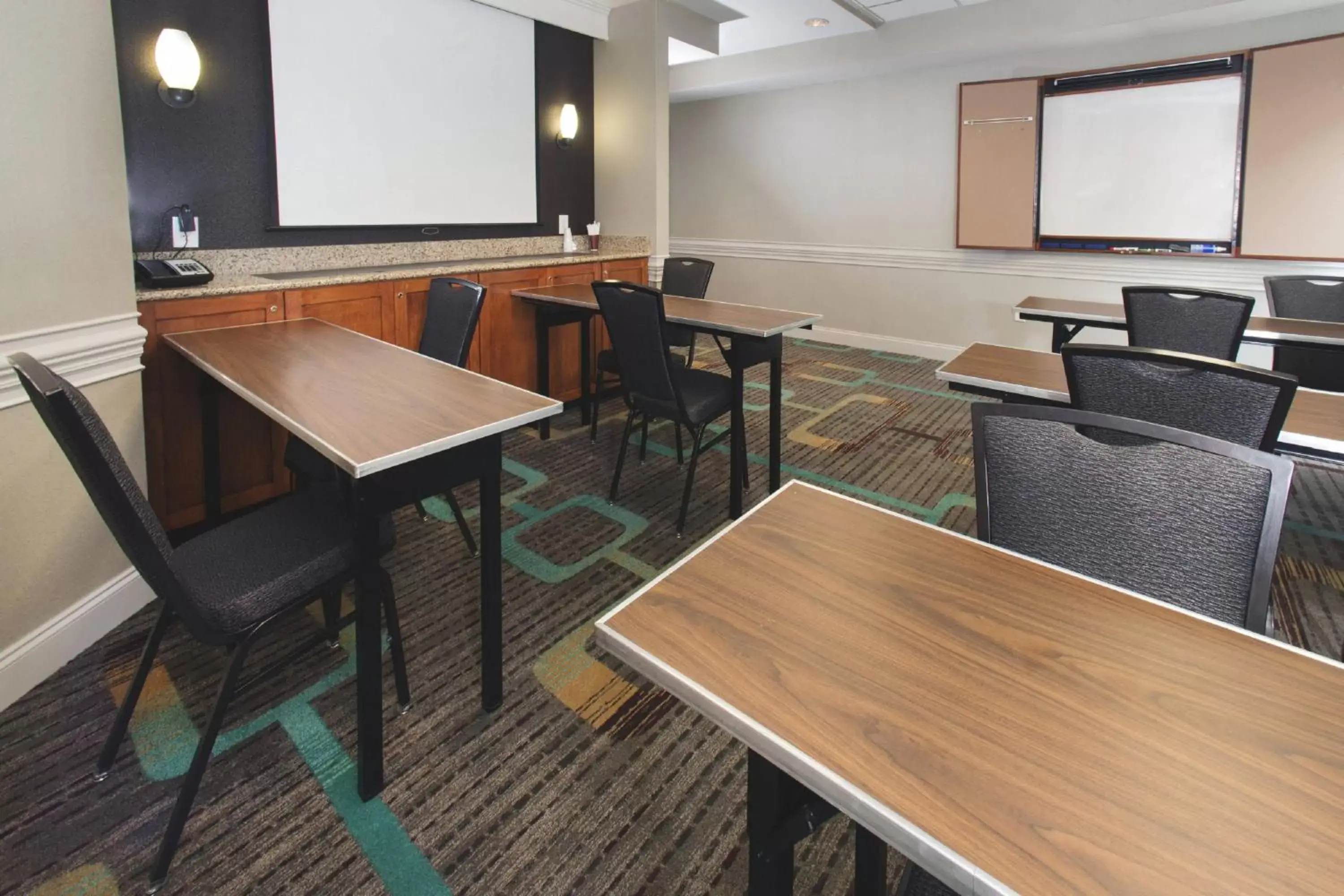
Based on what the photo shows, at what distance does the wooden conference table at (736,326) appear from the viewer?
116 inches

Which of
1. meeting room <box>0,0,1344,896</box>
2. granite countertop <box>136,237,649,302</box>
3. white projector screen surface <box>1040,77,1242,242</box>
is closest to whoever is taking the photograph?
meeting room <box>0,0,1344,896</box>

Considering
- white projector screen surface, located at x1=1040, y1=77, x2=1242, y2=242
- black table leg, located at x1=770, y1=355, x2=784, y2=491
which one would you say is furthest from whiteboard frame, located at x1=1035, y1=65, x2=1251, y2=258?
black table leg, located at x1=770, y1=355, x2=784, y2=491

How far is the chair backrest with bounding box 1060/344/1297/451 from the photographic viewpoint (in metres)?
1.38

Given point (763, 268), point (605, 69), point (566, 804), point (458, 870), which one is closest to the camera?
point (458, 870)

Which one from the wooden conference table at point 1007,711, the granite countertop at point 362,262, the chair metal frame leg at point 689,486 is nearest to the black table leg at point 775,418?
the chair metal frame leg at point 689,486

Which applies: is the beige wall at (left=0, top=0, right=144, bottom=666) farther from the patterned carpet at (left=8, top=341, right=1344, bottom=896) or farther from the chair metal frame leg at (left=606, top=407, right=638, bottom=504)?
the chair metal frame leg at (left=606, top=407, right=638, bottom=504)

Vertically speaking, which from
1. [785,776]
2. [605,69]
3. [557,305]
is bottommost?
[785,776]

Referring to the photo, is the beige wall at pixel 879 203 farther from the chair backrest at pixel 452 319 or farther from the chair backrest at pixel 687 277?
the chair backrest at pixel 452 319

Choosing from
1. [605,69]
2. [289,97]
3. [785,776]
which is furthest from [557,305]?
[785,776]

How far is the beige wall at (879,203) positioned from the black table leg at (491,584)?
187 inches

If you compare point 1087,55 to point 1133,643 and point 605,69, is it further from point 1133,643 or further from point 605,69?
point 1133,643

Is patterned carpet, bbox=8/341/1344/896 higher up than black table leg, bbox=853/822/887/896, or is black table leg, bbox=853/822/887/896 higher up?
black table leg, bbox=853/822/887/896

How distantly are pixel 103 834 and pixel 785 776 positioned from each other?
1.52 m

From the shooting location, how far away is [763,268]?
A: 6840 mm
